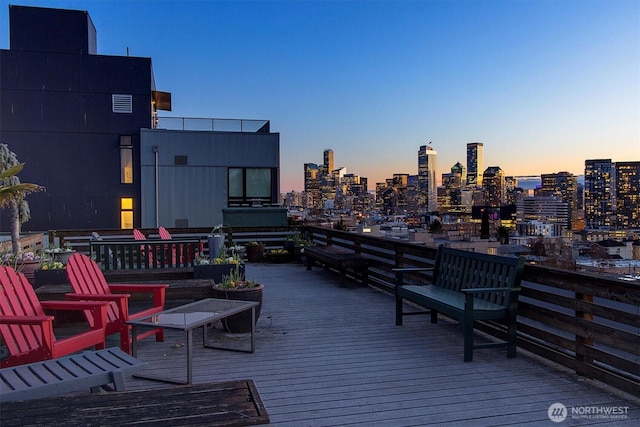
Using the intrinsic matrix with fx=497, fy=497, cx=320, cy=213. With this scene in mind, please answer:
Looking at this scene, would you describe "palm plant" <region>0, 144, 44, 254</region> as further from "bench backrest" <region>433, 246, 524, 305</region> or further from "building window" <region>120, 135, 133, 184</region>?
"building window" <region>120, 135, 133, 184</region>

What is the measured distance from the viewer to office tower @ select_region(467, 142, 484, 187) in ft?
247

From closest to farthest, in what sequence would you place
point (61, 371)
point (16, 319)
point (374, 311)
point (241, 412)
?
point (241, 412), point (61, 371), point (16, 319), point (374, 311)

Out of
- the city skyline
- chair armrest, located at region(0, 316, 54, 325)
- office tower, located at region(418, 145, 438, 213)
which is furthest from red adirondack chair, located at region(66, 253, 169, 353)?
office tower, located at region(418, 145, 438, 213)

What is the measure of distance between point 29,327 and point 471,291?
11.9ft

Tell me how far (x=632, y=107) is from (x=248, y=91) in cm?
2095

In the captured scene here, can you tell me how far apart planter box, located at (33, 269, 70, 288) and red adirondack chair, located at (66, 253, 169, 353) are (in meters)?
1.56

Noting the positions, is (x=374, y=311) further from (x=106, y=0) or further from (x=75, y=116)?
(x=106, y=0)

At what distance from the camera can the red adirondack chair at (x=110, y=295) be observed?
4.41 meters

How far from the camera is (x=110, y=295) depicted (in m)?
4.48

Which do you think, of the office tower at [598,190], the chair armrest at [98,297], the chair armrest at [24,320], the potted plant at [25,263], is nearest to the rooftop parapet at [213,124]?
the potted plant at [25,263]

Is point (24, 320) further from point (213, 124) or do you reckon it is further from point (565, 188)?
point (565, 188)

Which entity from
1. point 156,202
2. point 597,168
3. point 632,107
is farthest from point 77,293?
point 597,168

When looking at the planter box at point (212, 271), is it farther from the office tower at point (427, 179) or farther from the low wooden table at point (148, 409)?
the office tower at point (427, 179)

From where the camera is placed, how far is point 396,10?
1653cm
